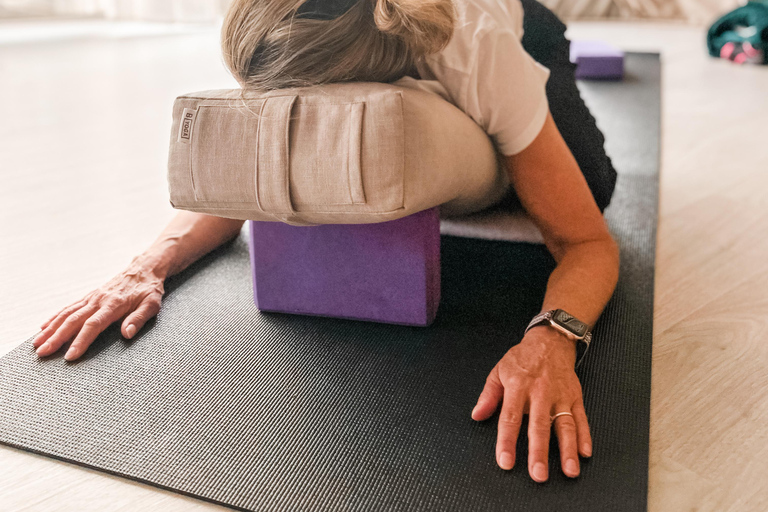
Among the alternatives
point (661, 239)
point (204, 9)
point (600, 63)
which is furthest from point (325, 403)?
point (204, 9)

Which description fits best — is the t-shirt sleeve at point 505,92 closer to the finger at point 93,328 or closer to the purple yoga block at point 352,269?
the purple yoga block at point 352,269

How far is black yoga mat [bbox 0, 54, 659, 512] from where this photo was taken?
78 cm

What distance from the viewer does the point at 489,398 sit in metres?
0.88

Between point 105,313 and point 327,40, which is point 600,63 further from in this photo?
point 105,313

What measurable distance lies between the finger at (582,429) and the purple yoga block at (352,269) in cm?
Result: 31

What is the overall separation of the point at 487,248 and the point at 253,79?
2.16 feet

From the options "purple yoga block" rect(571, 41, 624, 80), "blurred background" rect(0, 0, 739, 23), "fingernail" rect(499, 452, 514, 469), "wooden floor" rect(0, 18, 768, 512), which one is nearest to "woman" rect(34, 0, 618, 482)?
"fingernail" rect(499, 452, 514, 469)

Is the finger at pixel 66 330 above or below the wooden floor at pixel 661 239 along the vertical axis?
above

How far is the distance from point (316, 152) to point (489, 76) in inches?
12.2

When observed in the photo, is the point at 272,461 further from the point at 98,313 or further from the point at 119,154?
the point at 119,154

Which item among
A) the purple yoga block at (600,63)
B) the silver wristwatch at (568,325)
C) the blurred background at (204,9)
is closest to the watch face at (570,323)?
the silver wristwatch at (568,325)

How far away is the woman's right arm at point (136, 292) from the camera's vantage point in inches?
41.7

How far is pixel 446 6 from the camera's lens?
2.78ft

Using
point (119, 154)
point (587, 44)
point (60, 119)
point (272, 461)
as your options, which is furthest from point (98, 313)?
point (587, 44)
